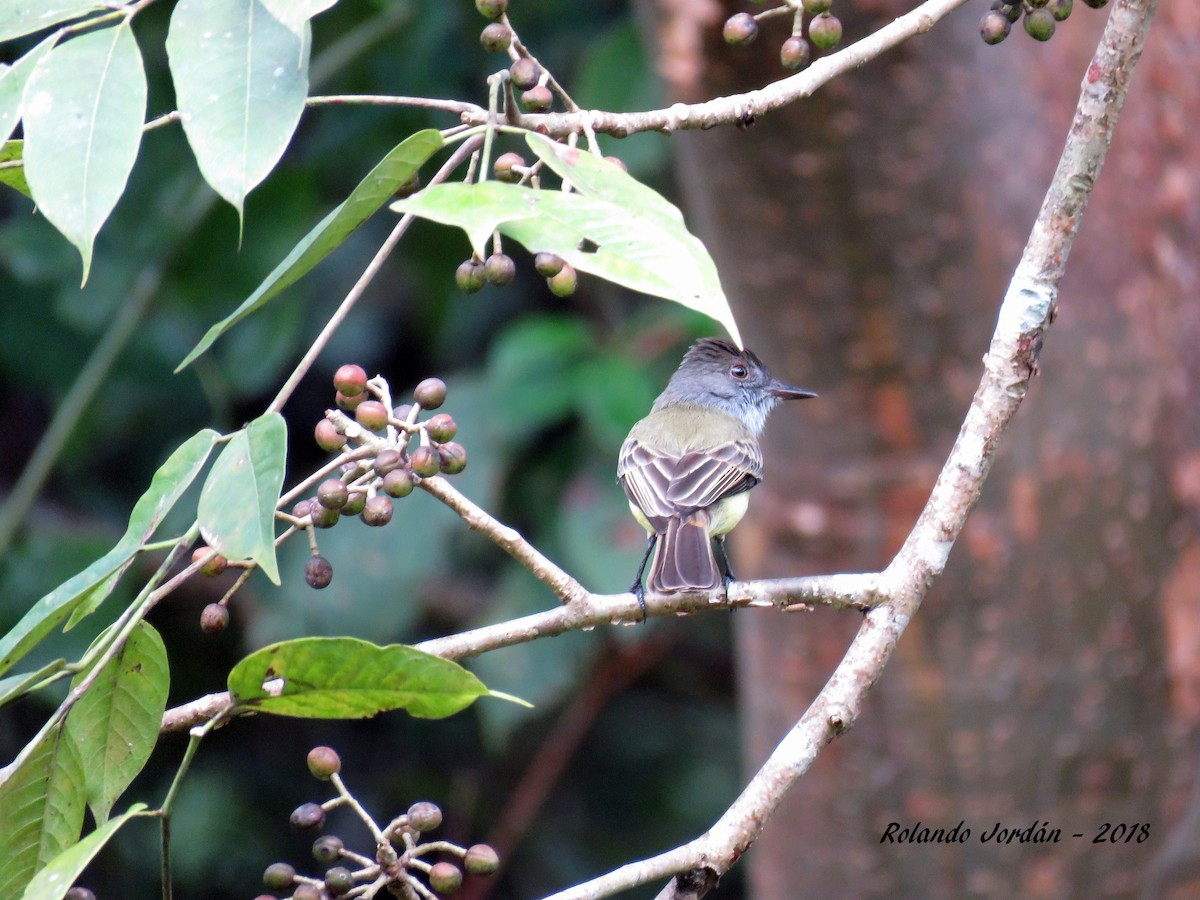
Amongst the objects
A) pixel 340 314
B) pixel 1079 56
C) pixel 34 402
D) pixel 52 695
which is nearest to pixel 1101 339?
pixel 1079 56

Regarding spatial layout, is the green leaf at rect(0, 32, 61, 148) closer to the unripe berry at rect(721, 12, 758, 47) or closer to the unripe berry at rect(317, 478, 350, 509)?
the unripe berry at rect(317, 478, 350, 509)

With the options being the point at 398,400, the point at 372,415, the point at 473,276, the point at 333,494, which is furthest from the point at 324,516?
the point at 398,400

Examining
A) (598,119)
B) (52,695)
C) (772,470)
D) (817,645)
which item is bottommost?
(52,695)

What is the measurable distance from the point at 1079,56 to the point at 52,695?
345 centimetres

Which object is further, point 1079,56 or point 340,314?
point 1079,56

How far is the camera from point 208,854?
5070 millimetres

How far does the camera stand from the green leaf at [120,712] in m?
1.55

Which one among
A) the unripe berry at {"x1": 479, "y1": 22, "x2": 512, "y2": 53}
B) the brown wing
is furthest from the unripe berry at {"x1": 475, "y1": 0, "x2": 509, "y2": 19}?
the brown wing

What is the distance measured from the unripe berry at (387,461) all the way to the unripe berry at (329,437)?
0.08m

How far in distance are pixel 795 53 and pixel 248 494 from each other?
1.00 meters

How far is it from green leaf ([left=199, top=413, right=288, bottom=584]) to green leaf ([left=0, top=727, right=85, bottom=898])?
0.38 m

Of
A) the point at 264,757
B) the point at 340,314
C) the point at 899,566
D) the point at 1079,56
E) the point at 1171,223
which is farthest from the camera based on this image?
the point at 264,757

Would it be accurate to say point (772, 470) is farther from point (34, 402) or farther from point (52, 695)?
point (34, 402)

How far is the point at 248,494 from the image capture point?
138 cm
